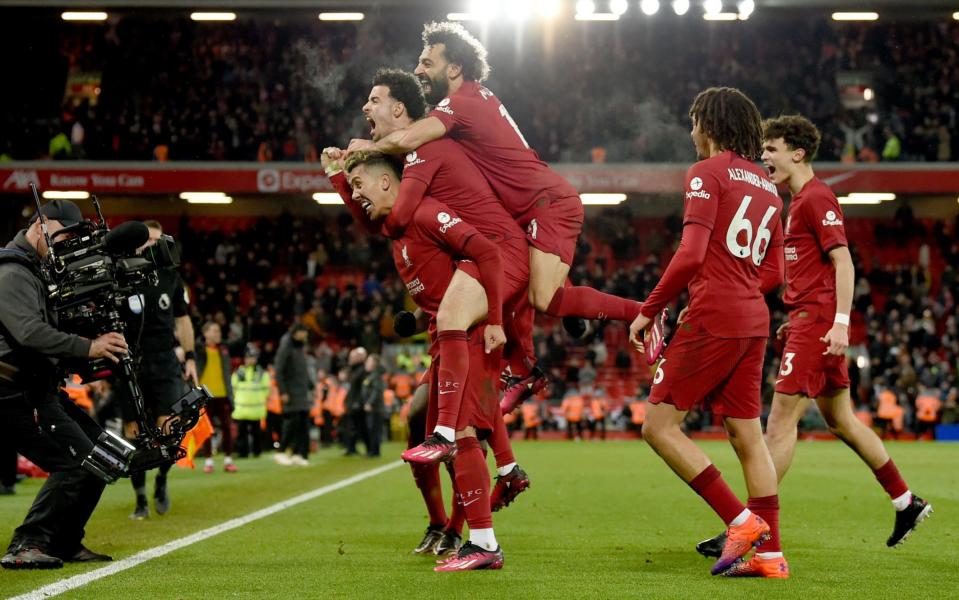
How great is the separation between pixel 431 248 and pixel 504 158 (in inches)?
32.4

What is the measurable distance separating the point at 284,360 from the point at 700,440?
11.9 meters

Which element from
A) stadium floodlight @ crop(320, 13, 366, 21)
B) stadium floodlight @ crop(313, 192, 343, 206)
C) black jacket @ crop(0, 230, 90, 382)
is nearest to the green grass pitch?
black jacket @ crop(0, 230, 90, 382)

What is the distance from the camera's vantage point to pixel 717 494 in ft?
19.7

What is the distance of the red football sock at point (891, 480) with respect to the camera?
7.35m

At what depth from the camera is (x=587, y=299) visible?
285 inches

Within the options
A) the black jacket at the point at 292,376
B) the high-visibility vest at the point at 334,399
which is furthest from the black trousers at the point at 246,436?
the high-visibility vest at the point at 334,399

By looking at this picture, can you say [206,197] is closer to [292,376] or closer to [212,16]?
[212,16]

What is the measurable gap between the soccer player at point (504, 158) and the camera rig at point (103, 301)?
1434mm

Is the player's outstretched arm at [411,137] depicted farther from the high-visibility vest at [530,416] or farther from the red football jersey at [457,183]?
the high-visibility vest at [530,416]

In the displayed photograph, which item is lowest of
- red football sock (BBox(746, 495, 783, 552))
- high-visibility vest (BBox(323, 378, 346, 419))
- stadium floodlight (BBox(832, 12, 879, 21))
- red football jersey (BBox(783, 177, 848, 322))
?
high-visibility vest (BBox(323, 378, 346, 419))

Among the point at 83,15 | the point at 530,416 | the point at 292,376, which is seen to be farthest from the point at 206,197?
the point at 292,376

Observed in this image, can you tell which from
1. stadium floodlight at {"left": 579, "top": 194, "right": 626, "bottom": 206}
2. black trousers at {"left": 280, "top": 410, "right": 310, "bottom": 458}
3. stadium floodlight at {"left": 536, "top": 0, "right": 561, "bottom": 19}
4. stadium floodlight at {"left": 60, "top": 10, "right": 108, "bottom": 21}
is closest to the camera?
black trousers at {"left": 280, "top": 410, "right": 310, "bottom": 458}

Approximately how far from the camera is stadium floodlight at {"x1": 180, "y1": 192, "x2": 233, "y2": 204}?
33869 millimetres

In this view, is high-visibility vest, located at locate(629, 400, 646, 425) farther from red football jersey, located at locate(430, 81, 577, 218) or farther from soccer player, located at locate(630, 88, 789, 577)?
soccer player, located at locate(630, 88, 789, 577)
